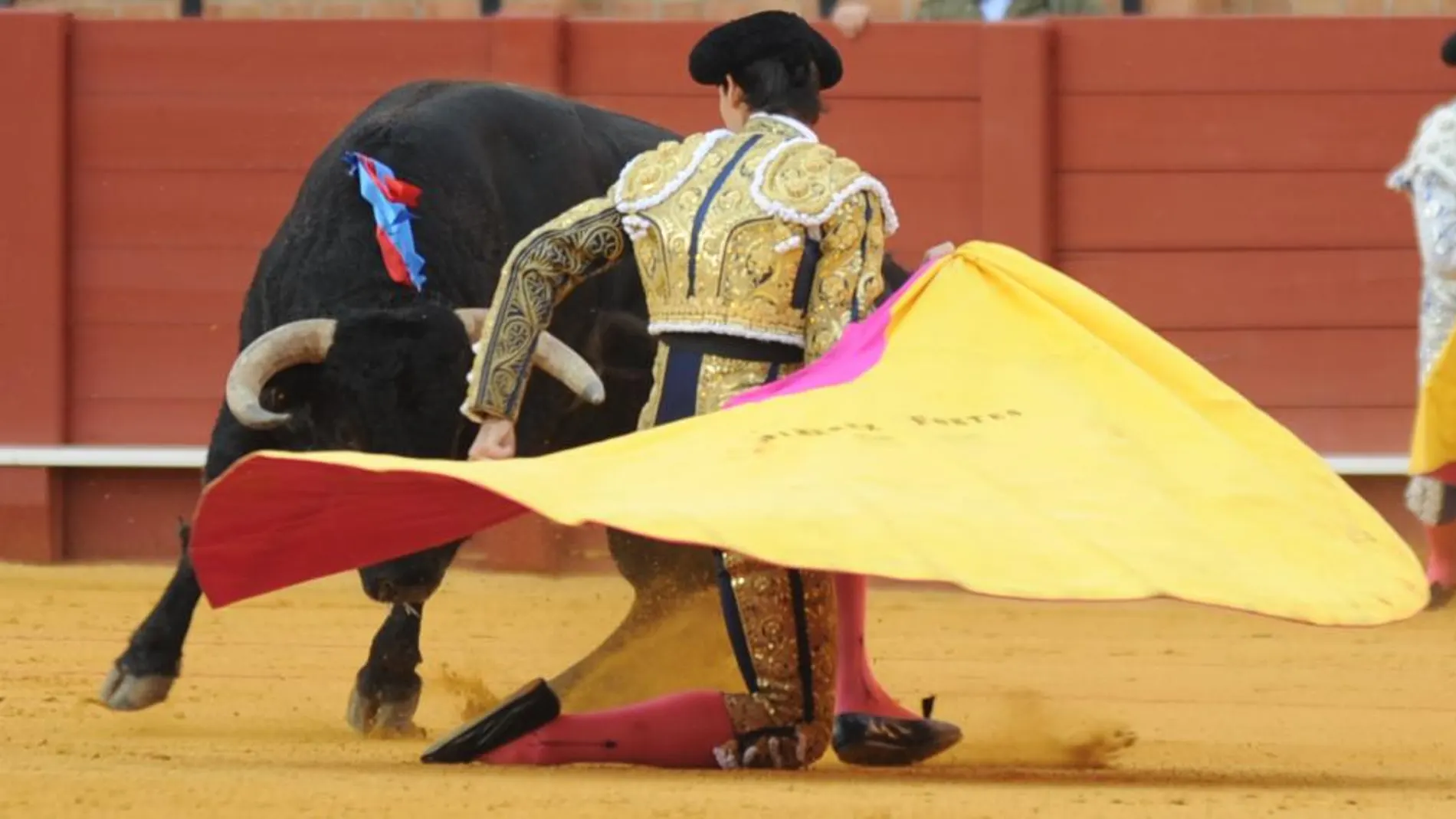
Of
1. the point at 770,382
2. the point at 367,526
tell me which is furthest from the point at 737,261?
the point at 367,526

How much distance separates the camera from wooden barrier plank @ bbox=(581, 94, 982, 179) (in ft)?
25.0

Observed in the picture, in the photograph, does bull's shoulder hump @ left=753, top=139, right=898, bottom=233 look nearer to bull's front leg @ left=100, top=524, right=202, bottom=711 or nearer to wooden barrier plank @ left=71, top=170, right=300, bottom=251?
bull's front leg @ left=100, top=524, right=202, bottom=711

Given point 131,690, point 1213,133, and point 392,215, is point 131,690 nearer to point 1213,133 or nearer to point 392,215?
point 392,215

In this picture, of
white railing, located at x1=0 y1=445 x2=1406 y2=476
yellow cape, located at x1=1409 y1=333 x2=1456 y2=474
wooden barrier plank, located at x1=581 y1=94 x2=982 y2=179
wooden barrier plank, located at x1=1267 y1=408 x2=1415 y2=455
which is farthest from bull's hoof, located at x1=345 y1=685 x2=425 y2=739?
wooden barrier plank, located at x1=1267 y1=408 x2=1415 y2=455

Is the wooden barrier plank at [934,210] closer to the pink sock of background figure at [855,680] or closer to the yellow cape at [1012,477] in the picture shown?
the pink sock of background figure at [855,680]

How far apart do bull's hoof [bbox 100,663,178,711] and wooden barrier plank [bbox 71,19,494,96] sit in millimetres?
3274

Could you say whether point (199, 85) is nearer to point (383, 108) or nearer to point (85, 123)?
point (85, 123)

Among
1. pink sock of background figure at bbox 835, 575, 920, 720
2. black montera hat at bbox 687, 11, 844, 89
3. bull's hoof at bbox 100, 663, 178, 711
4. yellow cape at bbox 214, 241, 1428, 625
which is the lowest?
bull's hoof at bbox 100, 663, 178, 711

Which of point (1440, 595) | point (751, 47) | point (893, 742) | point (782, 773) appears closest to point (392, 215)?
point (751, 47)

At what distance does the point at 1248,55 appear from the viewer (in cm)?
765

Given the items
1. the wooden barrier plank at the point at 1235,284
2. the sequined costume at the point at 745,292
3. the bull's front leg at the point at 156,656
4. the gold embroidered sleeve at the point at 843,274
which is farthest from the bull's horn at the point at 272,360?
the wooden barrier plank at the point at 1235,284

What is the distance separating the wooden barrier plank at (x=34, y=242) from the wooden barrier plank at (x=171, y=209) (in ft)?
0.30

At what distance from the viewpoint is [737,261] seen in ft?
12.4

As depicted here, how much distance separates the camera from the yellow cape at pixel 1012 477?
324cm
